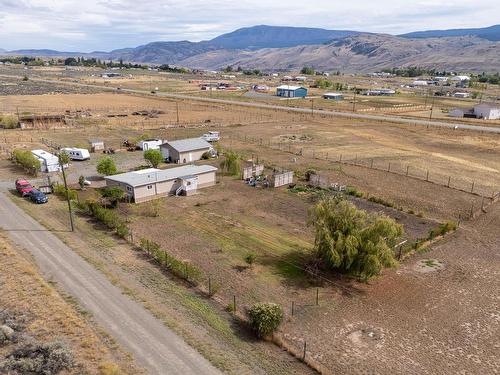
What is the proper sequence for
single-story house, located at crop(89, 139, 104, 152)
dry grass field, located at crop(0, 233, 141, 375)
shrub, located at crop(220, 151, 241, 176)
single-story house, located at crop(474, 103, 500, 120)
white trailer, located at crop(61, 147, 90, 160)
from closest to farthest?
dry grass field, located at crop(0, 233, 141, 375) < shrub, located at crop(220, 151, 241, 176) < white trailer, located at crop(61, 147, 90, 160) < single-story house, located at crop(89, 139, 104, 152) < single-story house, located at crop(474, 103, 500, 120)

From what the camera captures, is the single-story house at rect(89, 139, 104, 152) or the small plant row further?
the single-story house at rect(89, 139, 104, 152)

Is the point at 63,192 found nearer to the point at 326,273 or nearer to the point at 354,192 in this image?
the point at 326,273

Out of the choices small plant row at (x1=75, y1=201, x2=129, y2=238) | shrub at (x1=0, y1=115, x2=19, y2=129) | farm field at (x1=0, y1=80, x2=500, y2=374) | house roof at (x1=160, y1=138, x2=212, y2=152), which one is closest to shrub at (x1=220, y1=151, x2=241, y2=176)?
farm field at (x1=0, y1=80, x2=500, y2=374)

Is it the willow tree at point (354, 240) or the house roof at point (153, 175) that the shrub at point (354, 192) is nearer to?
the house roof at point (153, 175)

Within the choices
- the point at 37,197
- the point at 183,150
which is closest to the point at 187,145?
the point at 183,150

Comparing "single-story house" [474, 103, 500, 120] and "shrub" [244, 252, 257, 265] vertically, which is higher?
"single-story house" [474, 103, 500, 120]

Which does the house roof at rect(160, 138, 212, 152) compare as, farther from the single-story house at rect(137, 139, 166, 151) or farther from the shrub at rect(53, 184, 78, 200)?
the shrub at rect(53, 184, 78, 200)

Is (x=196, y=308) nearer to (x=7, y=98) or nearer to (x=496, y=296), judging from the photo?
(x=496, y=296)

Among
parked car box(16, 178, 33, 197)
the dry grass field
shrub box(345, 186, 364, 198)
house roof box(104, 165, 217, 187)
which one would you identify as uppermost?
house roof box(104, 165, 217, 187)

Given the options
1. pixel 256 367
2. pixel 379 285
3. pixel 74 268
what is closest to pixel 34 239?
pixel 74 268
